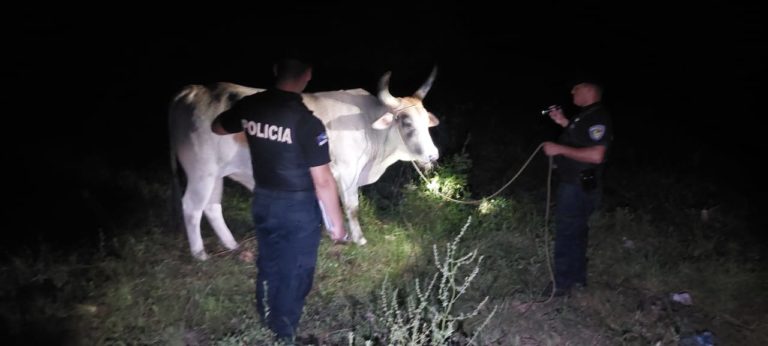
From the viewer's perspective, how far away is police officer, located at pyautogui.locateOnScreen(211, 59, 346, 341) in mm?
3562

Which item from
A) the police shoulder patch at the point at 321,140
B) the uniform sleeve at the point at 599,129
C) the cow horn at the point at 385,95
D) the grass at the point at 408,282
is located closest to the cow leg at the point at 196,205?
the grass at the point at 408,282

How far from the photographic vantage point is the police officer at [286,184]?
3.56 m

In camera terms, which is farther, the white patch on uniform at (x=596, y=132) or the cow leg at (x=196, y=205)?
the cow leg at (x=196, y=205)

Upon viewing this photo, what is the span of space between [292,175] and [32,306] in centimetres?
236

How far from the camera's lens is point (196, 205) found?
534 cm

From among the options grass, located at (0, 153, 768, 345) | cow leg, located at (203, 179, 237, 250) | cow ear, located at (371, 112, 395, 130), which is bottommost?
grass, located at (0, 153, 768, 345)

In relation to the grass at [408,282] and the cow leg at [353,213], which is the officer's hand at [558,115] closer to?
the grass at [408,282]

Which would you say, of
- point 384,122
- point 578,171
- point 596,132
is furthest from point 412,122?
point 596,132

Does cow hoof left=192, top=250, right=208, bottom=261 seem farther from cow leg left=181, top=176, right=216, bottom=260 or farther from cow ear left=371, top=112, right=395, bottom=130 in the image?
cow ear left=371, top=112, right=395, bottom=130

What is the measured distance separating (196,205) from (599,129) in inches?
144

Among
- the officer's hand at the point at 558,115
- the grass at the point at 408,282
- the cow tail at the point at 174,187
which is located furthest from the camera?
the cow tail at the point at 174,187

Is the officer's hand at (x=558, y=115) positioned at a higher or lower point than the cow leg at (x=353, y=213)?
higher

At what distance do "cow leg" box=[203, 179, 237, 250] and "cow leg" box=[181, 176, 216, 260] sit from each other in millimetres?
247

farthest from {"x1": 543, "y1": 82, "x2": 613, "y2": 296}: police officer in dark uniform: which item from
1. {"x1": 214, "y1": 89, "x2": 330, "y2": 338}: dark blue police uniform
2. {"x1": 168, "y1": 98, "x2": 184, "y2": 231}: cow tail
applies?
{"x1": 168, "y1": 98, "x2": 184, "y2": 231}: cow tail
